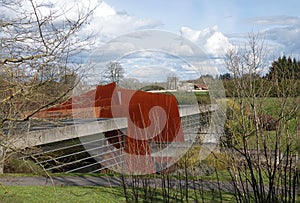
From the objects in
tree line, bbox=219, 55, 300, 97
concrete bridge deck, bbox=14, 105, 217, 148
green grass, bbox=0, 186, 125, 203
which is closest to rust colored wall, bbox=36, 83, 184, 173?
concrete bridge deck, bbox=14, 105, 217, 148

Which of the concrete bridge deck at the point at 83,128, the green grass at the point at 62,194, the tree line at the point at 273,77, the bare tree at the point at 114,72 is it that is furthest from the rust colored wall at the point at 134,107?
the tree line at the point at 273,77

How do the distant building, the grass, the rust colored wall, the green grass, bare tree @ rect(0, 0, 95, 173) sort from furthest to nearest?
the distant building
the rust colored wall
the green grass
the grass
bare tree @ rect(0, 0, 95, 173)

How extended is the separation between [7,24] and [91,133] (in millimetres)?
7018

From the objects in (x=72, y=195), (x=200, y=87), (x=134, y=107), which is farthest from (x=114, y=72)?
(x=134, y=107)

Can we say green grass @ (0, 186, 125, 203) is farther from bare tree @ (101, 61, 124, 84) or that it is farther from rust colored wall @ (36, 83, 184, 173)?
bare tree @ (101, 61, 124, 84)

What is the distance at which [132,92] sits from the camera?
11414mm

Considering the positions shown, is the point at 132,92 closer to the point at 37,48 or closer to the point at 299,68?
the point at 299,68

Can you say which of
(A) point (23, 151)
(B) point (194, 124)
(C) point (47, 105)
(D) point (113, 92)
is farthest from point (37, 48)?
(B) point (194, 124)

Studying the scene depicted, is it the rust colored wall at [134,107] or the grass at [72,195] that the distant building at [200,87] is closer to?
the rust colored wall at [134,107]

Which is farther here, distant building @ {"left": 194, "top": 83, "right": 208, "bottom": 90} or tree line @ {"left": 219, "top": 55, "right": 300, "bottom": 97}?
distant building @ {"left": 194, "top": 83, "right": 208, "bottom": 90}

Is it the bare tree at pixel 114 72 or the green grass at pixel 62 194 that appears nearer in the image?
the bare tree at pixel 114 72

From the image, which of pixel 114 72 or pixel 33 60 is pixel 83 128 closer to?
pixel 114 72

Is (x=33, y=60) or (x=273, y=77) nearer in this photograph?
(x=33, y=60)

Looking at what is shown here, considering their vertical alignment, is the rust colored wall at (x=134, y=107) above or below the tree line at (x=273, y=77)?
below
